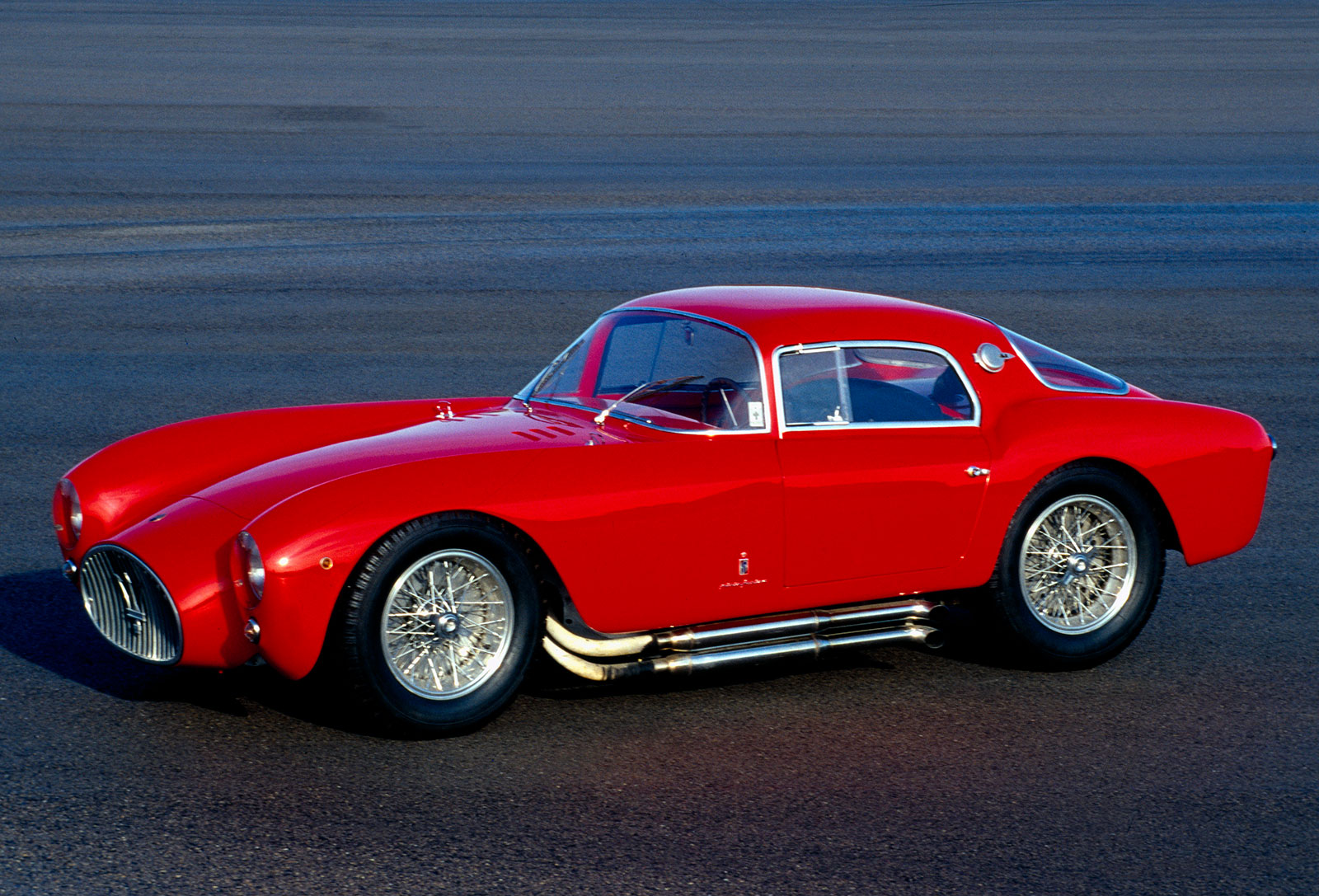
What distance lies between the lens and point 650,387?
19.7ft

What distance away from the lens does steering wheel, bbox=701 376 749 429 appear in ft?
18.7

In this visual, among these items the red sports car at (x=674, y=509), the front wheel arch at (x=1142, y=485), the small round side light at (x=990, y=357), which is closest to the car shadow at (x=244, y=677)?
the red sports car at (x=674, y=509)

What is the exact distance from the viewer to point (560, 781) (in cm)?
482

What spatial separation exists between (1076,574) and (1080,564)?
0.04 meters

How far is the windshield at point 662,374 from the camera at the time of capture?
572 centimetres

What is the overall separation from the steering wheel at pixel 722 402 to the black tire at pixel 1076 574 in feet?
3.62

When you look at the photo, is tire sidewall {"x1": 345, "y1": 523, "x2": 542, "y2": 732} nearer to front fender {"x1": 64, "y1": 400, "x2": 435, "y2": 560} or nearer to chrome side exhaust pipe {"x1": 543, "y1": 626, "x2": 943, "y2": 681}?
chrome side exhaust pipe {"x1": 543, "y1": 626, "x2": 943, "y2": 681}

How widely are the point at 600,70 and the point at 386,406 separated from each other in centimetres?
3010

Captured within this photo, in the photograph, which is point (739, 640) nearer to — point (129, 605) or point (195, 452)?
point (129, 605)

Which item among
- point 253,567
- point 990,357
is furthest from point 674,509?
point 990,357

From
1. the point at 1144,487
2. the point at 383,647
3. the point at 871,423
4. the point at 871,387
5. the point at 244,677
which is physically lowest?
the point at 244,677

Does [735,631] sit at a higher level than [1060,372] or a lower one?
lower

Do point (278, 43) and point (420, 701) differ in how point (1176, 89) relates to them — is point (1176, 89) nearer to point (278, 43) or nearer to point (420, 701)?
point (278, 43)

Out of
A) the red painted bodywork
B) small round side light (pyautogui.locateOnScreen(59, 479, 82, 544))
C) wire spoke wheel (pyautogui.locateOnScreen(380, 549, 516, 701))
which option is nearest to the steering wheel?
the red painted bodywork
